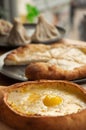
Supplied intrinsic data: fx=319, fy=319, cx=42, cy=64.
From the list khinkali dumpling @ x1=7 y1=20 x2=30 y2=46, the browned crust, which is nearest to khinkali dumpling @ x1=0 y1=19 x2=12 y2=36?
khinkali dumpling @ x1=7 y1=20 x2=30 y2=46

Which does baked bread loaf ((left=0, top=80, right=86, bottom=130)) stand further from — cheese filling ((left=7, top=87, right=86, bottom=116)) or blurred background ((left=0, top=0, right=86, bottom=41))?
blurred background ((left=0, top=0, right=86, bottom=41))

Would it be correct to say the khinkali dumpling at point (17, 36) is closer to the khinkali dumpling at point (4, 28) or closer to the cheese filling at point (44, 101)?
the khinkali dumpling at point (4, 28)

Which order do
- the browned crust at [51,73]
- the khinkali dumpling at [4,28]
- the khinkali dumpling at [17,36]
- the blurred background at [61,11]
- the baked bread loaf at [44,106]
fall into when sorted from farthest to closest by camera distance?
1. the blurred background at [61,11]
2. the khinkali dumpling at [4,28]
3. the khinkali dumpling at [17,36]
4. the browned crust at [51,73]
5. the baked bread loaf at [44,106]

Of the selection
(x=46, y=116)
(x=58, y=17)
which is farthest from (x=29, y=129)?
(x=58, y=17)

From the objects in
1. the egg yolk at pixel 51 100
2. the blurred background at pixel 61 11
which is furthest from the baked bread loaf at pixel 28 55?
the blurred background at pixel 61 11

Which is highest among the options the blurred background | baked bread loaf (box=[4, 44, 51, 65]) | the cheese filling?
the cheese filling

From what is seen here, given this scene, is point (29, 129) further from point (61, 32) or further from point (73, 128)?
point (61, 32)

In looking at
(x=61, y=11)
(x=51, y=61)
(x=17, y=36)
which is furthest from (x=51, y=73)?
(x=61, y=11)

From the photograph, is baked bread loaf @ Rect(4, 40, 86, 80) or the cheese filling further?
baked bread loaf @ Rect(4, 40, 86, 80)
